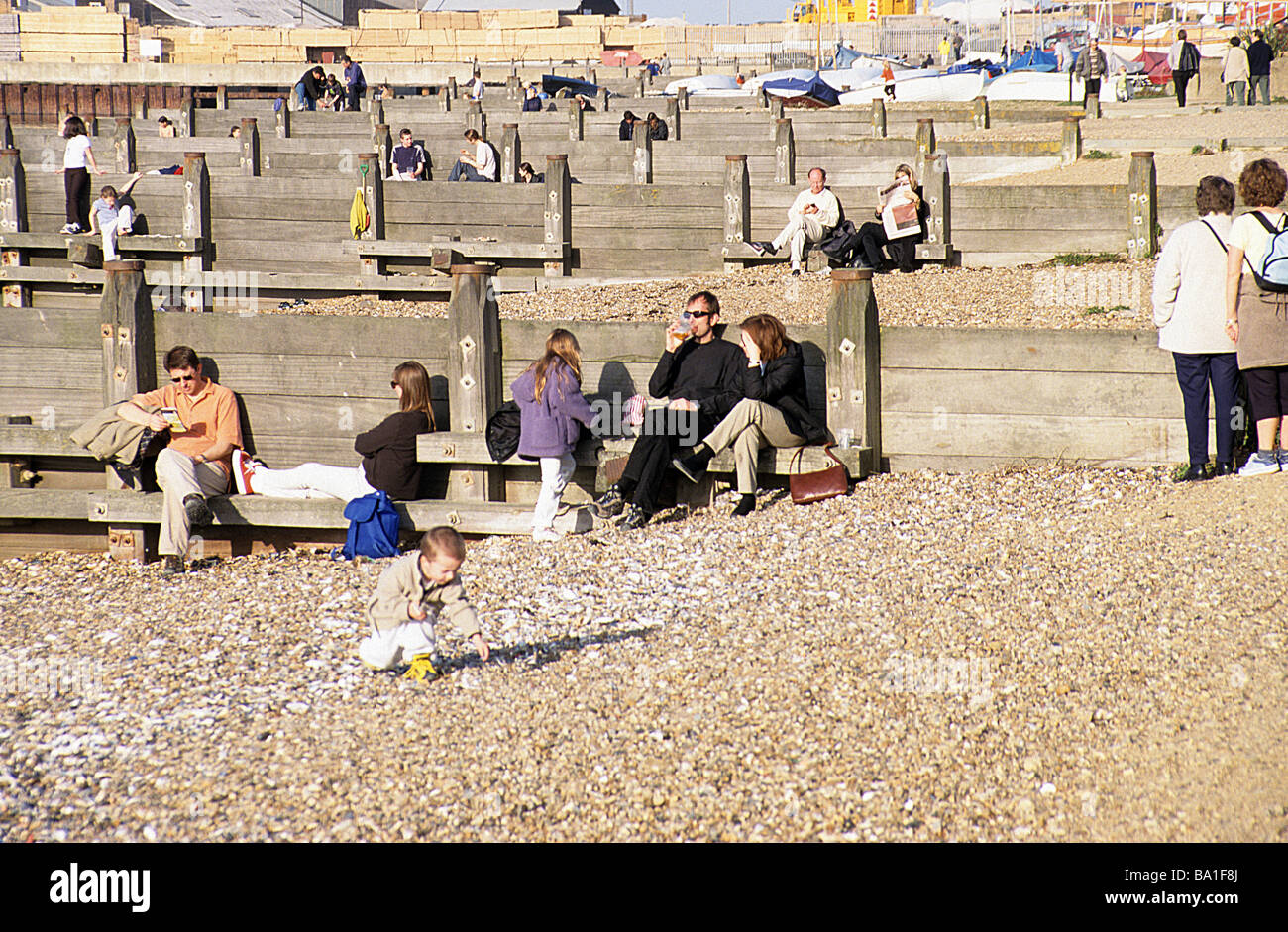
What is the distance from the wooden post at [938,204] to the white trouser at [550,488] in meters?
7.20

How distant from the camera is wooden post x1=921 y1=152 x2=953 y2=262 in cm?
1430

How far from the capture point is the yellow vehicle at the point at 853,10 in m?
65.0

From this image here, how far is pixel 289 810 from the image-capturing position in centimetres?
475

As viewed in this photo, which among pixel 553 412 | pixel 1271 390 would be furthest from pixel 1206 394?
pixel 553 412

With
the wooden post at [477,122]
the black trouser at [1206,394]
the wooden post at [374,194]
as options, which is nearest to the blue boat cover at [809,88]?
the wooden post at [477,122]

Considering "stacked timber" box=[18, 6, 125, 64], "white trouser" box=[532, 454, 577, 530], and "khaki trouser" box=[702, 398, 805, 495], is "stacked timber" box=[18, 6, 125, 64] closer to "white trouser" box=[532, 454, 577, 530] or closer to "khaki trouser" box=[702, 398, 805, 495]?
"white trouser" box=[532, 454, 577, 530]

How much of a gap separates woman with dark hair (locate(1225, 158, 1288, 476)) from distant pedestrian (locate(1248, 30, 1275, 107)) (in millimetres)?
21584

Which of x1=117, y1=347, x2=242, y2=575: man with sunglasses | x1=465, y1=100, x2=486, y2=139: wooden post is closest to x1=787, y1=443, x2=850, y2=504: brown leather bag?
x1=117, y1=347, x2=242, y2=575: man with sunglasses

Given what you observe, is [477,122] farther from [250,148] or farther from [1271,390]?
[1271,390]

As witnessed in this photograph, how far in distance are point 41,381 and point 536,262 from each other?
7.47 metres

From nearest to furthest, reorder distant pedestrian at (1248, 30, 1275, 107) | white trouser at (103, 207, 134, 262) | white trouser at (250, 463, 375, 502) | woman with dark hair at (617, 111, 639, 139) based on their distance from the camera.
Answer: white trouser at (250, 463, 375, 502) < white trouser at (103, 207, 134, 262) < woman with dark hair at (617, 111, 639, 139) < distant pedestrian at (1248, 30, 1275, 107)

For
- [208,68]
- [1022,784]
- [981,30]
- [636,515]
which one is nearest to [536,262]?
[636,515]

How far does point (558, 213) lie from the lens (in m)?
15.7

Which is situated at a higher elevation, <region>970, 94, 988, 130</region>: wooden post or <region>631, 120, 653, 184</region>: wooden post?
<region>970, 94, 988, 130</region>: wooden post
